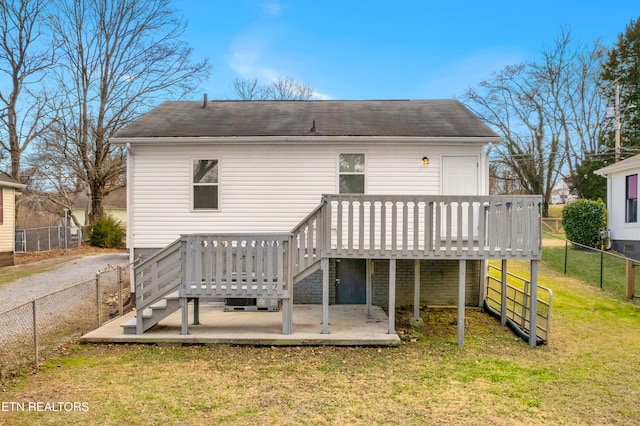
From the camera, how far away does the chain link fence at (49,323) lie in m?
5.29

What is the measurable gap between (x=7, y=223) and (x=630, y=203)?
73.1 feet

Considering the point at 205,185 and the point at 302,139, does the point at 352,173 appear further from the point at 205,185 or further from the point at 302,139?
the point at 205,185

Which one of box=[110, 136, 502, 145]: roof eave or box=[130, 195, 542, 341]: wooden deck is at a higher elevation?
box=[110, 136, 502, 145]: roof eave

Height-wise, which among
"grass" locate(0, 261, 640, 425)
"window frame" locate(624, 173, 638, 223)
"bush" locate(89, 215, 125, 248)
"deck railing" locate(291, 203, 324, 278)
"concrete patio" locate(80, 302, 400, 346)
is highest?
"window frame" locate(624, 173, 638, 223)

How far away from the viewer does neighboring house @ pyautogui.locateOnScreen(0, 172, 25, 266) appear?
47.2ft

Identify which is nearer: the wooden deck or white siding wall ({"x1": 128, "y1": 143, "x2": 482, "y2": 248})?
the wooden deck

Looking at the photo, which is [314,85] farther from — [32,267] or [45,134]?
[32,267]

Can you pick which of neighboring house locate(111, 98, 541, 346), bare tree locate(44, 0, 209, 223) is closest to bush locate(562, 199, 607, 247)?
neighboring house locate(111, 98, 541, 346)

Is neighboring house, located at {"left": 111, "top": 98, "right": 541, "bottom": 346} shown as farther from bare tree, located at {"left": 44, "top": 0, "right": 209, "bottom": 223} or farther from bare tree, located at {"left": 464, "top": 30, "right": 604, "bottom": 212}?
bare tree, located at {"left": 464, "top": 30, "right": 604, "bottom": 212}

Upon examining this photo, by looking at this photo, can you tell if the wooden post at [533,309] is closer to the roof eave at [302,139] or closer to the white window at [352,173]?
the roof eave at [302,139]

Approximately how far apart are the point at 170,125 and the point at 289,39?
15.5 metres

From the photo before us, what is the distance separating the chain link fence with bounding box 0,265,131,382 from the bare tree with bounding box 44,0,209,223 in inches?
552

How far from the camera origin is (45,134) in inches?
803

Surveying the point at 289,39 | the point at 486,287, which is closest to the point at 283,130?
the point at 486,287
